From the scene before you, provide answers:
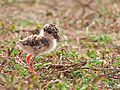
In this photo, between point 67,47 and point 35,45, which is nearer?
point 35,45

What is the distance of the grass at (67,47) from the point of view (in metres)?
5.07

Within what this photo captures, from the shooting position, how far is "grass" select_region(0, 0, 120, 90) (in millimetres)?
5066

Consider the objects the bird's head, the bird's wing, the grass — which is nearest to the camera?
the grass

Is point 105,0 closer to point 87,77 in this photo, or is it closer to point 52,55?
point 52,55

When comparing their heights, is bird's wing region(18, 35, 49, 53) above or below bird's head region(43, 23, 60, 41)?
below

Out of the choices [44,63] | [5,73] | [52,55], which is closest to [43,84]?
[5,73]

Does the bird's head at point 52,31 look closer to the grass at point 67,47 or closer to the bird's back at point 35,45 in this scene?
the bird's back at point 35,45

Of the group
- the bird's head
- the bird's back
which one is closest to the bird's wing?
the bird's back

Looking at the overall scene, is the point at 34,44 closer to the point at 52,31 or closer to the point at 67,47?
the point at 52,31

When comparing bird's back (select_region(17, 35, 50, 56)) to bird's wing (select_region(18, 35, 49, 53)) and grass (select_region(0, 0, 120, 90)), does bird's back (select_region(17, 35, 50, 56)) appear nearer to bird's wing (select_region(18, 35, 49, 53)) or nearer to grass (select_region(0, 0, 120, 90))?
bird's wing (select_region(18, 35, 49, 53))

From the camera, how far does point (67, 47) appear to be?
729 centimetres

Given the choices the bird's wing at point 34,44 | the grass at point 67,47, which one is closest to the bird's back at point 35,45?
the bird's wing at point 34,44

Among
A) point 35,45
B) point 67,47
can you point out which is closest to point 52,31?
point 35,45

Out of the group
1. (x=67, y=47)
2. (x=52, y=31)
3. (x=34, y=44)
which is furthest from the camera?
(x=67, y=47)
